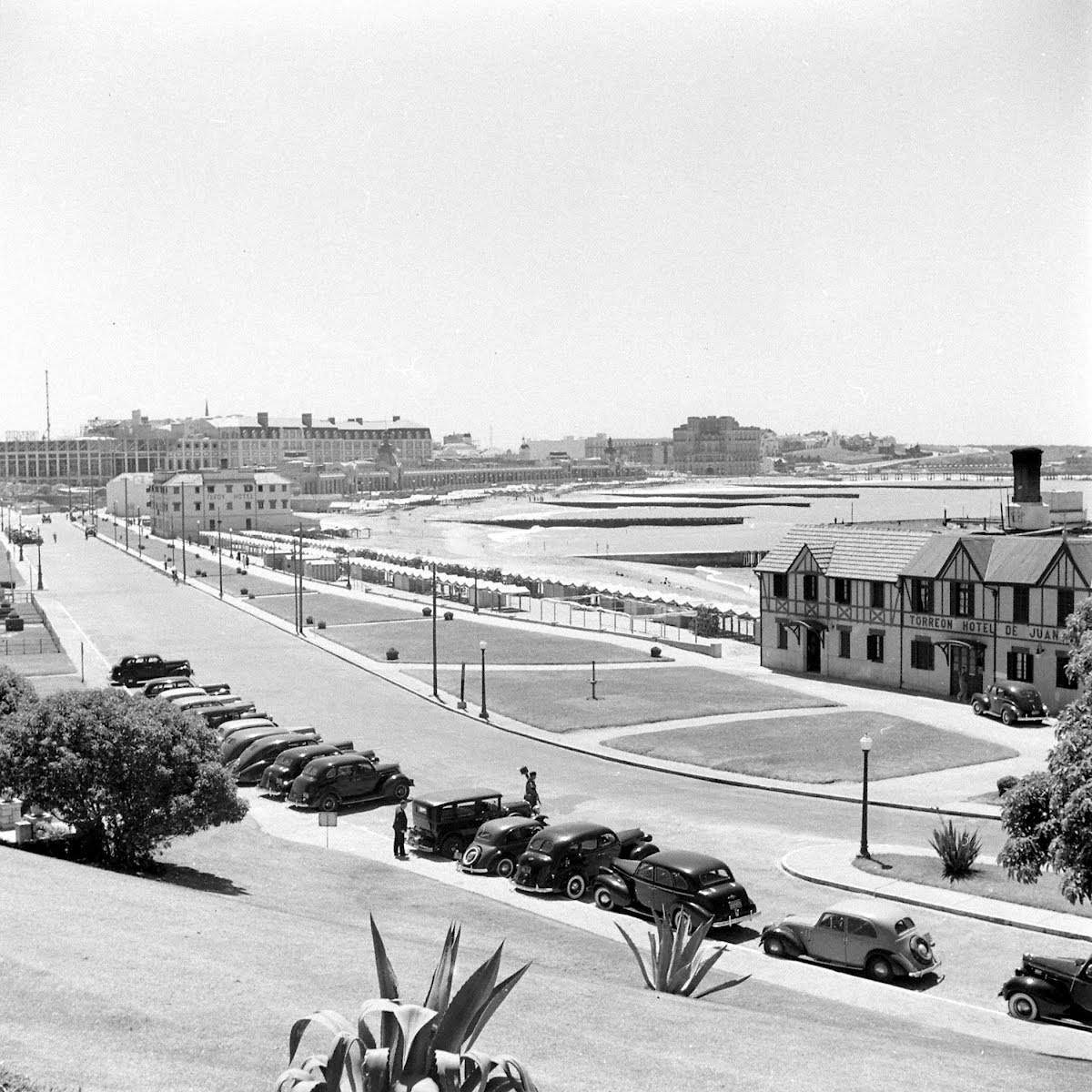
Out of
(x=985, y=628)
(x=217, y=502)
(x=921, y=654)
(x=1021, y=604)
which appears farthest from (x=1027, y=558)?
(x=217, y=502)

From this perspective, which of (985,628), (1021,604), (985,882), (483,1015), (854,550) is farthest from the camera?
(854,550)

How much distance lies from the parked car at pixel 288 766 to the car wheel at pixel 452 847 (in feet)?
19.4

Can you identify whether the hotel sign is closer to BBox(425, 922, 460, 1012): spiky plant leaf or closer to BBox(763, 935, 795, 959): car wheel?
BBox(763, 935, 795, 959): car wheel

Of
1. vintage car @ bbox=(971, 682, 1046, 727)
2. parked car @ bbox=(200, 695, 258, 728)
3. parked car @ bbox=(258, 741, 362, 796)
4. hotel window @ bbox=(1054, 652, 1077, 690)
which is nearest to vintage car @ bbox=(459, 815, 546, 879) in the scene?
parked car @ bbox=(258, 741, 362, 796)

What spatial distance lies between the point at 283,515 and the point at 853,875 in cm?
15563

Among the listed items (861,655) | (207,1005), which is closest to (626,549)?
(861,655)

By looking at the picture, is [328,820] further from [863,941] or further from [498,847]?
[863,941]

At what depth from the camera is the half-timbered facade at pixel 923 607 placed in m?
42.6

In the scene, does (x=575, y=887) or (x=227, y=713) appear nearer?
(x=575, y=887)

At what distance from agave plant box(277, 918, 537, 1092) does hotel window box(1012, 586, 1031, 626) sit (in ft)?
125

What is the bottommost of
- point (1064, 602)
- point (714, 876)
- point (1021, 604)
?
point (714, 876)

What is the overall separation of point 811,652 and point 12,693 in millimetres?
32882

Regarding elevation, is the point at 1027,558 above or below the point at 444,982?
above

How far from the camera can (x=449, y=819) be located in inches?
1012
